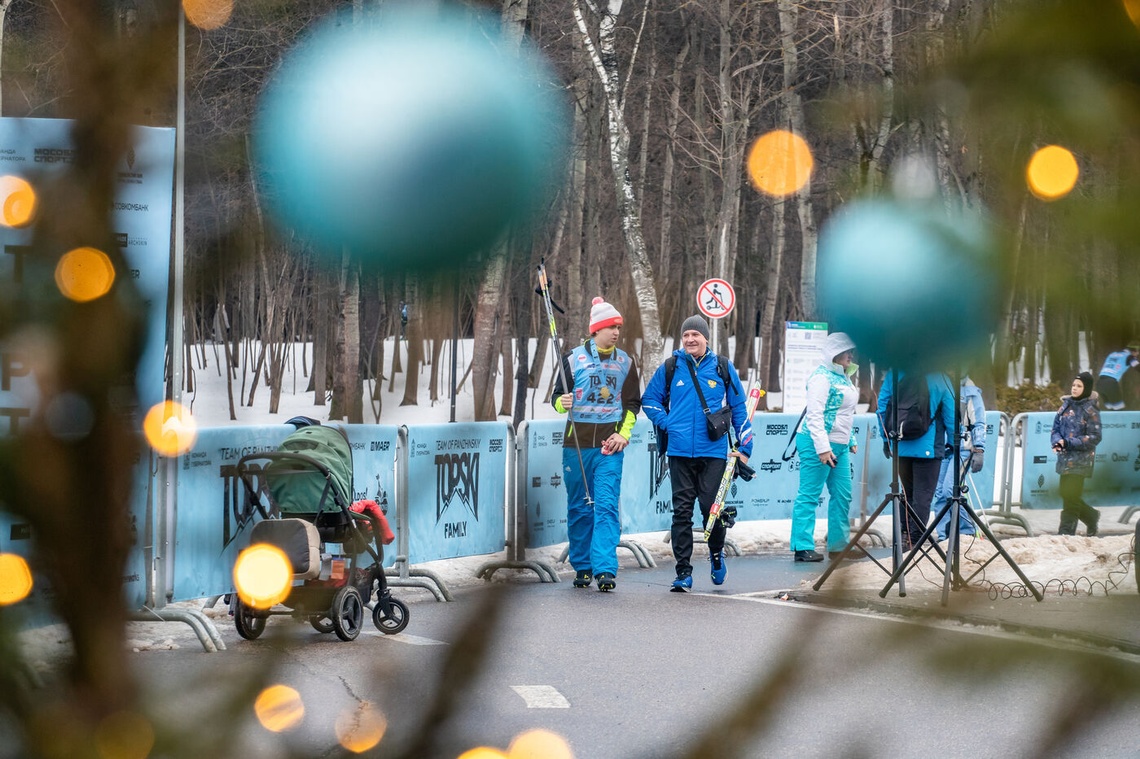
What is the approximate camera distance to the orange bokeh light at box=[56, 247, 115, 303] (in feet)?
2.26

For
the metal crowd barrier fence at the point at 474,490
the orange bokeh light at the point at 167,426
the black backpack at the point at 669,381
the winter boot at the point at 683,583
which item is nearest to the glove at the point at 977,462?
the metal crowd barrier fence at the point at 474,490

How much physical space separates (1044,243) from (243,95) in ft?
1.43

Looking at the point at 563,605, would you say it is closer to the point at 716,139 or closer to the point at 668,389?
the point at 668,389

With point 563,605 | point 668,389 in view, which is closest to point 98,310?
point 563,605

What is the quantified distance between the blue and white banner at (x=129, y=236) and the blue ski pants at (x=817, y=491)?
999 cm

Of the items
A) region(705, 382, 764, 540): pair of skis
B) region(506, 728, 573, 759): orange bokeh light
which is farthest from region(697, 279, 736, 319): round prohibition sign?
region(506, 728, 573, 759): orange bokeh light

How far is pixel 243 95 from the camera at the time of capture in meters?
0.79

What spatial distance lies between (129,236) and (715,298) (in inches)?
756

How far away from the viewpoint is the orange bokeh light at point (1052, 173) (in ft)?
2.03

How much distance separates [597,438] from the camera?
9.42 m

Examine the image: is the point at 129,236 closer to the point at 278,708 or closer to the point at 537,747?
the point at 278,708

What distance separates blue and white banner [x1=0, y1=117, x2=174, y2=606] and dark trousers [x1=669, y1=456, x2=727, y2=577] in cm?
856

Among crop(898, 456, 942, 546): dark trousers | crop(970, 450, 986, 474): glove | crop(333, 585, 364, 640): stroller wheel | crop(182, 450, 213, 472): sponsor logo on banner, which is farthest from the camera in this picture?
crop(970, 450, 986, 474): glove

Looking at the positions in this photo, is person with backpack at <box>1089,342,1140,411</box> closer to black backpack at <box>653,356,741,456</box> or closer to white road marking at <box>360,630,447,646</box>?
white road marking at <box>360,630,447,646</box>
